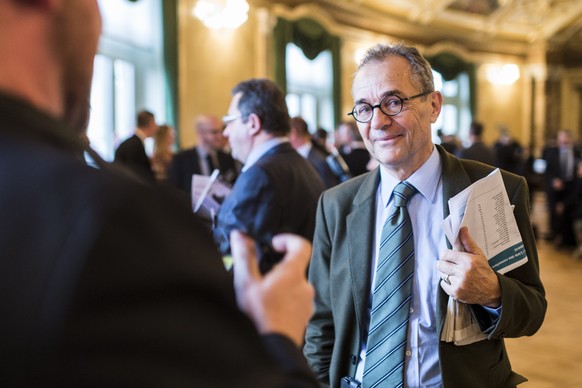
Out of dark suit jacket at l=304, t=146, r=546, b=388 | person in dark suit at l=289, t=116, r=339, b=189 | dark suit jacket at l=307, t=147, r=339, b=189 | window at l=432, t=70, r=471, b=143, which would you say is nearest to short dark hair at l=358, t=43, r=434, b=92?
dark suit jacket at l=304, t=146, r=546, b=388

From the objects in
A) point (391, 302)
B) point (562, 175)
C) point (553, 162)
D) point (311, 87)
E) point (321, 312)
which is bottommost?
point (562, 175)

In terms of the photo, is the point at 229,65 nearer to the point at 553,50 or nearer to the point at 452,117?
the point at 452,117

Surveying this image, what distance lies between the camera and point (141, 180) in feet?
2.06

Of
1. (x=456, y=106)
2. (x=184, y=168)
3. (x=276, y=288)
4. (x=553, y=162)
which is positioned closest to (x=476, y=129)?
(x=553, y=162)

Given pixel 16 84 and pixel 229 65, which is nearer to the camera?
pixel 16 84

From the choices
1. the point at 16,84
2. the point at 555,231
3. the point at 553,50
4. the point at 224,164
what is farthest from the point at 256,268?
the point at 553,50

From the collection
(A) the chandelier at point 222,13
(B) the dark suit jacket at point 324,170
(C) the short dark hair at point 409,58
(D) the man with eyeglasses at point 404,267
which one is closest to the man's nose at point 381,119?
(D) the man with eyeglasses at point 404,267

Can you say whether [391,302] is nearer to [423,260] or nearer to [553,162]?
[423,260]

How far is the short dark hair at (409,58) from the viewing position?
78.7 inches

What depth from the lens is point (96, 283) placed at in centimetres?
54

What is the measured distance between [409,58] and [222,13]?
27.3 ft

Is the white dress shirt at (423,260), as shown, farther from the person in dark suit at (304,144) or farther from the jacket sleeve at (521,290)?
the person in dark suit at (304,144)

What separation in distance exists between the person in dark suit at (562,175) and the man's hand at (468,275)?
9.43m

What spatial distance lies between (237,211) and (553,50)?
21148 millimetres
